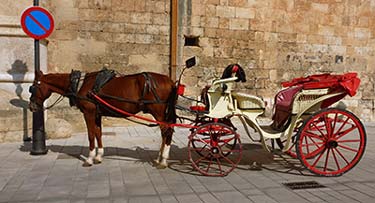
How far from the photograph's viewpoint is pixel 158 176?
4180 millimetres

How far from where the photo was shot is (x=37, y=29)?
5156 millimetres

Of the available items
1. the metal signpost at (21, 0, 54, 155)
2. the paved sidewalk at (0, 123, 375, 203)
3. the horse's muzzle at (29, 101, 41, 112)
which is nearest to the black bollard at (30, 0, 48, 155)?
the metal signpost at (21, 0, 54, 155)

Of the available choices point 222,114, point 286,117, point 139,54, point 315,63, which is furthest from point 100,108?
point 315,63

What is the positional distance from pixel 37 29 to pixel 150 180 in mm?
3259

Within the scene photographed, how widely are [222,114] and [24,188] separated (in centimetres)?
266

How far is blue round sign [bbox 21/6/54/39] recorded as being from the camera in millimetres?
5047

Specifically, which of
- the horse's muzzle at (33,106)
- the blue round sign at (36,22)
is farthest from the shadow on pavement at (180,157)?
the blue round sign at (36,22)

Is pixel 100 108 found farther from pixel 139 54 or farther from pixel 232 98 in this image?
pixel 139 54

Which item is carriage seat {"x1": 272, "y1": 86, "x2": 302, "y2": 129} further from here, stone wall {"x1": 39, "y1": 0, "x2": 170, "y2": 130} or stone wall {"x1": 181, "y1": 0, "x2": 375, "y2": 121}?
stone wall {"x1": 39, "y1": 0, "x2": 170, "y2": 130}

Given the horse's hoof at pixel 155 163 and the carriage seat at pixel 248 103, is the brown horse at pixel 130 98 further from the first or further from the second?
the carriage seat at pixel 248 103

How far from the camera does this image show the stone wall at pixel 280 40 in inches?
353

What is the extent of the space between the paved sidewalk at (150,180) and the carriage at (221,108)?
0.84ft

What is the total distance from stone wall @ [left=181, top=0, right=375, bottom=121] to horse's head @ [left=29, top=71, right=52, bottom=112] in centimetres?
471

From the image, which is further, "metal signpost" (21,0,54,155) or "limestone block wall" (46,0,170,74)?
"limestone block wall" (46,0,170,74)
